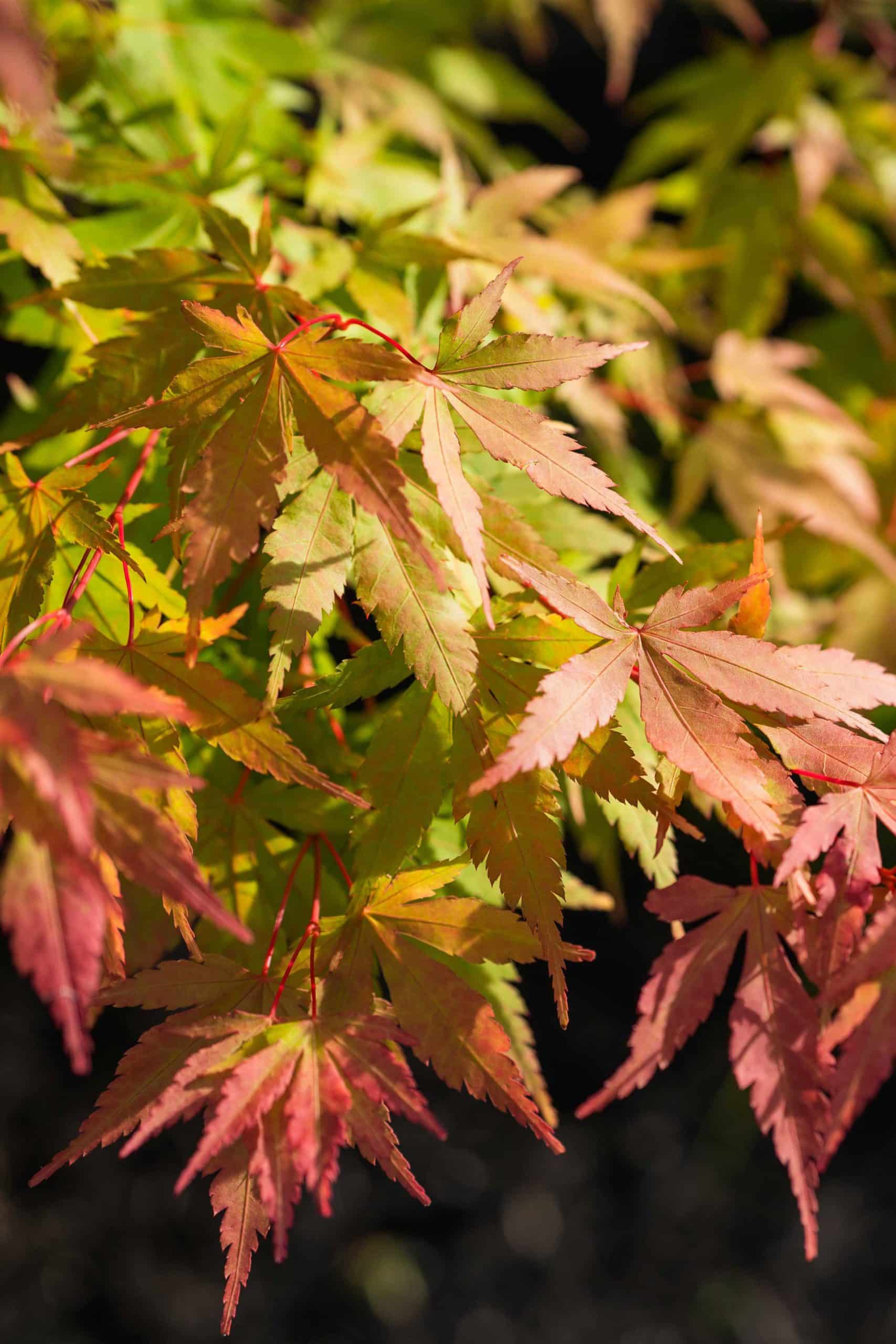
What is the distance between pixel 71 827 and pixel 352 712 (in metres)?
0.47

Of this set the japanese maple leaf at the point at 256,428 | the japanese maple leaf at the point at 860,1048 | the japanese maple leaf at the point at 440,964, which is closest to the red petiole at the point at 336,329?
the japanese maple leaf at the point at 256,428

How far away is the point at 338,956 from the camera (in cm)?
60

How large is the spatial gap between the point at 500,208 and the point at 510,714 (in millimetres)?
684

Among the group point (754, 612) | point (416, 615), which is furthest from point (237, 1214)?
point (754, 612)

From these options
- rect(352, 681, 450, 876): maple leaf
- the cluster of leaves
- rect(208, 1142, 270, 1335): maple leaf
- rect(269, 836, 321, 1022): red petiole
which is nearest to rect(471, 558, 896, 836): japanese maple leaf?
the cluster of leaves

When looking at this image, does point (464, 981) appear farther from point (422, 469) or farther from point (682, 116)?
point (682, 116)

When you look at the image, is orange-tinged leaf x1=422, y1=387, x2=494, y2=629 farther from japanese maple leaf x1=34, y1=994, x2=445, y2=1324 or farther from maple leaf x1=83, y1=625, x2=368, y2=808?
japanese maple leaf x1=34, y1=994, x2=445, y2=1324

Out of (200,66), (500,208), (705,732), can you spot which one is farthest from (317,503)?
(200,66)

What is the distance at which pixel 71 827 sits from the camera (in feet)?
1.31

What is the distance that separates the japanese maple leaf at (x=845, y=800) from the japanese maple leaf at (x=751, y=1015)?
0.16 ft

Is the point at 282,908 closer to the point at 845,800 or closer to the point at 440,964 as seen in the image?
the point at 440,964

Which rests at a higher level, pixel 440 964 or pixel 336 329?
pixel 336 329

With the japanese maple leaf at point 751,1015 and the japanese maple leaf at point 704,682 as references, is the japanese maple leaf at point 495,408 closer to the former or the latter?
the japanese maple leaf at point 704,682

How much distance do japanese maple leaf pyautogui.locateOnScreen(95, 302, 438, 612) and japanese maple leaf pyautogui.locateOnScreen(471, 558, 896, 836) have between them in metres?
0.11
